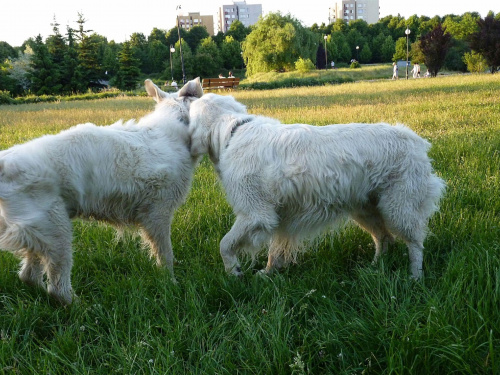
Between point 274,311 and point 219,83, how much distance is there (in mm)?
29220

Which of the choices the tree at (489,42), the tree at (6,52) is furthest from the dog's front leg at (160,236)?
the tree at (6,52)

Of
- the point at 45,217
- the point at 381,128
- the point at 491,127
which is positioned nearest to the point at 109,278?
the point at 45,217

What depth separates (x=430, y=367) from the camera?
2.00m

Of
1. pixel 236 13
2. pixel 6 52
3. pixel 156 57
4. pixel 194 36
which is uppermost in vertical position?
pixel 236 13

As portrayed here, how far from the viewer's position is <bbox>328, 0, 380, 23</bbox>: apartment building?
177250 millimetres

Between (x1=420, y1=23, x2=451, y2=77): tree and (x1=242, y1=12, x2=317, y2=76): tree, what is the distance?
15910 mm

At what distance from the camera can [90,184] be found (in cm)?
328

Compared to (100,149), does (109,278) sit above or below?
below

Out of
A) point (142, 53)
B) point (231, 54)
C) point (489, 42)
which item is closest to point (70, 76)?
point (142, 53)

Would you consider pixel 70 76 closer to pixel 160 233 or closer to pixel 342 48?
pixel 160 233

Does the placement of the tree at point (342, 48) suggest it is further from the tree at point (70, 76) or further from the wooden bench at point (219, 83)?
the wooden bench at point (219, 83)

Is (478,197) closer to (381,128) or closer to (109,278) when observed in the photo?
(381,128)

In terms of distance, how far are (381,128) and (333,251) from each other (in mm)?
1160

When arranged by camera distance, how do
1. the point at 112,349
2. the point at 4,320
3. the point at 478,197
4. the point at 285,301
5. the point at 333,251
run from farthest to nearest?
the point at 478,197 < the point at 333,251 < the point at 4,320 < the point at 285,301 < the point at 112,349
